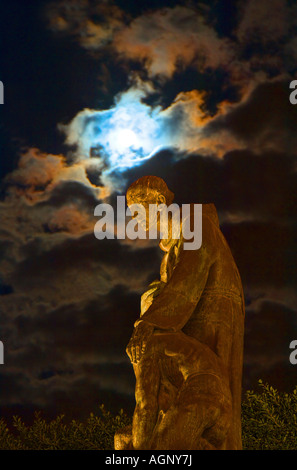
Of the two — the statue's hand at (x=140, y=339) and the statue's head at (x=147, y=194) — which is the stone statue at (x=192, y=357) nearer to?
the statue's hand at (x=140, y=339)

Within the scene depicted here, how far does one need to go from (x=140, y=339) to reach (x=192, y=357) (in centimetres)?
43

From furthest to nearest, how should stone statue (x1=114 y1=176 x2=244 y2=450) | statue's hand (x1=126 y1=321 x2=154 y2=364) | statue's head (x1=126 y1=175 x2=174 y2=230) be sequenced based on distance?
1. statue's head (x1=126 y1=175 x2=174 y2=230)
2. statue's hand (x1=126 y1=321 x2=154 y2=364)
3. stone statue (x1=114 y1=176 x2=244 y2=450)

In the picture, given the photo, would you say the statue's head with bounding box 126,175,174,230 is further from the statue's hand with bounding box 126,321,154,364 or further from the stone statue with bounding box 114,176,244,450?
the statue's hand with bounding box 126,321,154,364

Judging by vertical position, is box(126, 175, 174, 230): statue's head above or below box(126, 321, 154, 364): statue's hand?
above

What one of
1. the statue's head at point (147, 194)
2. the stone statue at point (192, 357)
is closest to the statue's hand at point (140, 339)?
the stone statue at point (192, 357)

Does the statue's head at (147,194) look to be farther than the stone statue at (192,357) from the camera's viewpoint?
Yes

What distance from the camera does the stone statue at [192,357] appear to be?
4441 mm

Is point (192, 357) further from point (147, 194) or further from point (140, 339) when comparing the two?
point (147, 194)

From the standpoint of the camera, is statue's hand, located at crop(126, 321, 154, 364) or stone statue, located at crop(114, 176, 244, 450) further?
statue's hand, located at crop(126, 321, 154, 364)

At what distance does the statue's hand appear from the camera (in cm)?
477

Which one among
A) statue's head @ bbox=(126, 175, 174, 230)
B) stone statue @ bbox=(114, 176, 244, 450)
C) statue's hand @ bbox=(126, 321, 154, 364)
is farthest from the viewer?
statue's head @ bbox=(126, 175, 174, 230)

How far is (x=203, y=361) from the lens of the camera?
4684mm

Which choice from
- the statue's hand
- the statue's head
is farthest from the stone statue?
the statue's head
